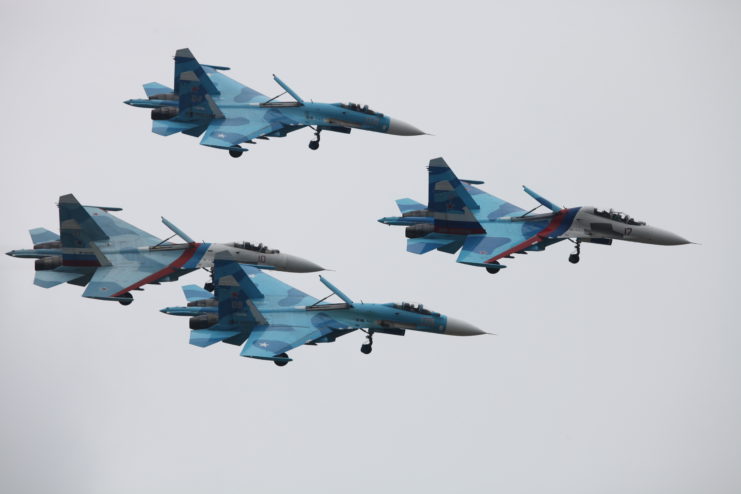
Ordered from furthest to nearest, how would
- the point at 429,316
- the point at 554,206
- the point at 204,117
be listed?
the point at 204,117 → the point at 554,206 → the point at 429,316

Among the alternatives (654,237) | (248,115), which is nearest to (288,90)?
(248,115)

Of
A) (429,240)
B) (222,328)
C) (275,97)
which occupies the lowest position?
(222,328)

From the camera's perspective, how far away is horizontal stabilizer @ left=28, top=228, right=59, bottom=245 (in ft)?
339

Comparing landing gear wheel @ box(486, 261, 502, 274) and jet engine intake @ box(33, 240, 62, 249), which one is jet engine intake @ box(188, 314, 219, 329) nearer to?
jet engine intake @ box(33, 240, 62, 249)

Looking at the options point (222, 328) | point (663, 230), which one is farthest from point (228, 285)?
point (663, 230)

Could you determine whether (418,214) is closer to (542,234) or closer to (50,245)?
(542,234)

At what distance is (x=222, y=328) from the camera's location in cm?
9625

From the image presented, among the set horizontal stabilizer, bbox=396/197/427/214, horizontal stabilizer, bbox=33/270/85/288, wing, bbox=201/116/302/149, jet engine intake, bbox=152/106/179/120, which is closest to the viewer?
horizontal stabilizer, bbox=33/270/85/288

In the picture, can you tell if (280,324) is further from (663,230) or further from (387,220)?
(663,230)

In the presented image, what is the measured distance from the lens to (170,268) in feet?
334

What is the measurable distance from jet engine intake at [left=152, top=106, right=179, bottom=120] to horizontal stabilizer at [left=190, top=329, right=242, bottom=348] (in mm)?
18650

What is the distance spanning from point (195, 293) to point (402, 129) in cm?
1726

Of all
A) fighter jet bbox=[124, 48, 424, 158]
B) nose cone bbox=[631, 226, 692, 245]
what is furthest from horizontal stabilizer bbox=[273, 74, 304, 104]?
nose cone bbox=[631, 226, 692, 245]

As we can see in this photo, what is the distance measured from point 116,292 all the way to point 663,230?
31.4 meters
